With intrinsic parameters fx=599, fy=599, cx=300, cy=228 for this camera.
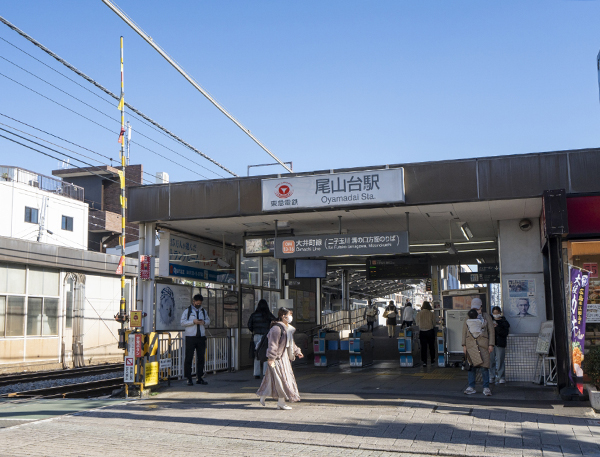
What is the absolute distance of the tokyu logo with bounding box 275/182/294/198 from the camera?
12.3 meters

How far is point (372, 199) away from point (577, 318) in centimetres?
424

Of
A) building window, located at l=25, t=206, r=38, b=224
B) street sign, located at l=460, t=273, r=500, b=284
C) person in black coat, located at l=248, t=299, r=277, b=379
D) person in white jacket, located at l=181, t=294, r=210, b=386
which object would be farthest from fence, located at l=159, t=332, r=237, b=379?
building window, located at l=25, t=206, r=38, b=224

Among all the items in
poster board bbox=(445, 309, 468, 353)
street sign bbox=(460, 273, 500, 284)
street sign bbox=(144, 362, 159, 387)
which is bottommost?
street sign bbox=(144, 362, 159, 387)

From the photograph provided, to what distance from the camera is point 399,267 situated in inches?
715

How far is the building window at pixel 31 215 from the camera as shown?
31091 millimetres

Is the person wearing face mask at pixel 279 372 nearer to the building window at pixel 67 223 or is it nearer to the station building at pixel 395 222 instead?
the station building at pixel 395 222

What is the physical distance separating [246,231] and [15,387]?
7.83 metres

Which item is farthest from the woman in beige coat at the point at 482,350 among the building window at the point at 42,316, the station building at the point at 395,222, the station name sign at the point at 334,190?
the building window at the point at 42,316

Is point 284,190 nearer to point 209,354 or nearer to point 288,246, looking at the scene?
point 288,246

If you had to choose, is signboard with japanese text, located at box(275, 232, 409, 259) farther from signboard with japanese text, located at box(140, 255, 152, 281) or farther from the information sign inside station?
the information sign inside station

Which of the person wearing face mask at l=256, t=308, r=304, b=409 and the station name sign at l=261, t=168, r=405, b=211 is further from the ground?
the station name sign at l=261, t=168, r=405, b=211

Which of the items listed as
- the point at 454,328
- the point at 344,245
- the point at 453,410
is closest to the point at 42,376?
the point at 344,245

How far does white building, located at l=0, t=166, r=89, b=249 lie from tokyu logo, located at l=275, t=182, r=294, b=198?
21777mm

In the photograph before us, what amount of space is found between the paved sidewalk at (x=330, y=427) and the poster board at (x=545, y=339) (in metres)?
0.72
